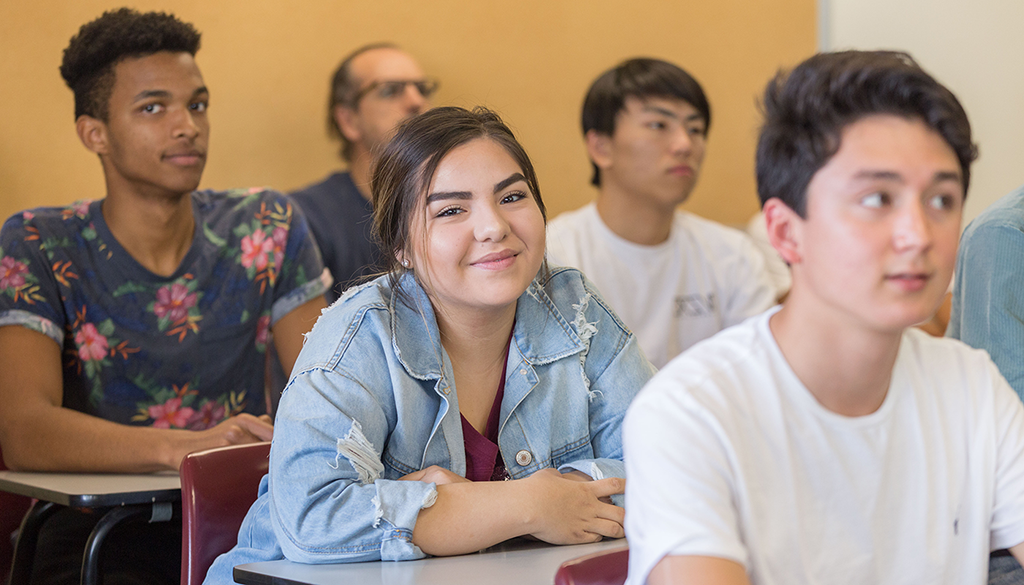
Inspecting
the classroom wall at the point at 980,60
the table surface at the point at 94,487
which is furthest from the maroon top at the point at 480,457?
the classroom wall at the point at 980,60

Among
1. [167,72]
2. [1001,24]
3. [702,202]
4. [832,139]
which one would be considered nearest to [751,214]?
[702,202]

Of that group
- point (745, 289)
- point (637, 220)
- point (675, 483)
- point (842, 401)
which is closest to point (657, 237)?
point (637, 220)

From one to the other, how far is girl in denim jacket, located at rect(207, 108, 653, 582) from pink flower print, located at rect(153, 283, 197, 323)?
860mm

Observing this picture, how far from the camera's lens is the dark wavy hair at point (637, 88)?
10.1 feet

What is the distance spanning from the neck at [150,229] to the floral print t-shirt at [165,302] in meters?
0.03

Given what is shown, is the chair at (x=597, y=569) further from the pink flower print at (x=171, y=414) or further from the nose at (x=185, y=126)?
the nose at (x=185, y=126)

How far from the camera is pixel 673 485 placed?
3.15 ft

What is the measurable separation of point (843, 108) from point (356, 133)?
2434mm

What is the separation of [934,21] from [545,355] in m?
2.79

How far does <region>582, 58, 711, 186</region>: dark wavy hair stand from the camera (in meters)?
3.07

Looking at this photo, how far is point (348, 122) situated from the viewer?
10.6ft

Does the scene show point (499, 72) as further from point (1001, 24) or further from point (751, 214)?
point (1001, 24)

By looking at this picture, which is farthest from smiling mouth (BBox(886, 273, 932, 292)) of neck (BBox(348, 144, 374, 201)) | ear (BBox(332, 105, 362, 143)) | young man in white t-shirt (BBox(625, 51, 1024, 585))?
ear (BBox(332, 105, 362, 143))

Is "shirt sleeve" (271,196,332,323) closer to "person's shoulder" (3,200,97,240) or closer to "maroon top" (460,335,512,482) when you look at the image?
"person's shoulder" (3,200,97,240)
